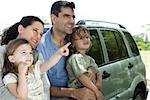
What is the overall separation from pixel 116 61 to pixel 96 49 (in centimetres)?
66

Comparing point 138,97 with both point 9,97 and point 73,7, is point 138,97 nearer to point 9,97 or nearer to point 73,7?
point 73,7

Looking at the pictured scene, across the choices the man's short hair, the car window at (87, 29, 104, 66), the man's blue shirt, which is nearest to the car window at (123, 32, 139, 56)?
the car window at (87, 29, 104, 66)

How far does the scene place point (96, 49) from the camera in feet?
17.2

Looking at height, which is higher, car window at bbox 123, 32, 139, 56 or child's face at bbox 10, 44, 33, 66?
child's face at bbox 10, 44, 33, 66

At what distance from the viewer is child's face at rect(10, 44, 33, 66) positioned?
9.08ft

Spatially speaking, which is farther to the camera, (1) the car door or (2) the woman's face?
(1) the car door

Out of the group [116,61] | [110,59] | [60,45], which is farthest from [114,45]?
[60,45]

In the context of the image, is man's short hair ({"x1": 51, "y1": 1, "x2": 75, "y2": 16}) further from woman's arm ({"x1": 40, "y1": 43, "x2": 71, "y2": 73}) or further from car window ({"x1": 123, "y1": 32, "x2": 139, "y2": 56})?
car window ({"x1": 123, "y1": 32, "x2": 139, "y2": 56})

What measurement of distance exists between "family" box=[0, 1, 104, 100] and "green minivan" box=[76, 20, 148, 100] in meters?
1.27

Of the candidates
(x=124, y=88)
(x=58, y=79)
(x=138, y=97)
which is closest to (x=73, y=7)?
(x=58, y=79)

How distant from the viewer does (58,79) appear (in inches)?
140

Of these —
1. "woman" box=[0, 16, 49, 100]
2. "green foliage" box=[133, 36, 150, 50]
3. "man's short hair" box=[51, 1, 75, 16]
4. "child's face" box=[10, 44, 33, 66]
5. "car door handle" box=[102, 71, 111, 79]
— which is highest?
"man's short hair" box=[51, 1, 75, 16]

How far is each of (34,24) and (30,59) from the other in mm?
330

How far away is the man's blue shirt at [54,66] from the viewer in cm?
352
